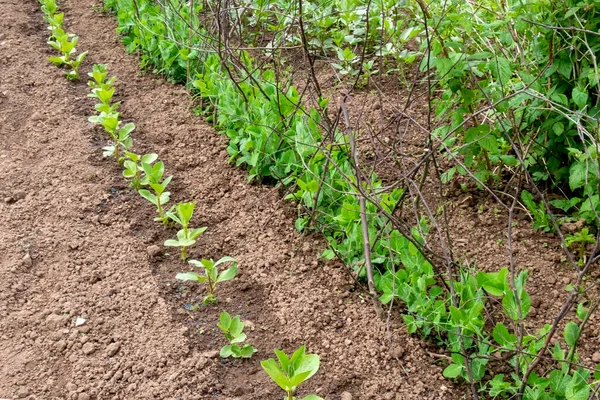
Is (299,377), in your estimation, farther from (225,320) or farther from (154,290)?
(154,290)

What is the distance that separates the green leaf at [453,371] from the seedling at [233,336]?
680mm

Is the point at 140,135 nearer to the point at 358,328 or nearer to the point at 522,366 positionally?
the point at 358,328

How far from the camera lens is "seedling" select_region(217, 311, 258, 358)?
7.83 feet

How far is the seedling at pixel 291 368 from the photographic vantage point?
79.0 inches

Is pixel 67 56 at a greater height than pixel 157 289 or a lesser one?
greater

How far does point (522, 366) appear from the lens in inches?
83.9

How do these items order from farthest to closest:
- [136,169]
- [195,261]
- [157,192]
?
[136,169] → [157,192] → [195,261]

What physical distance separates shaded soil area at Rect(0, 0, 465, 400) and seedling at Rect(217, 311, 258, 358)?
37mm

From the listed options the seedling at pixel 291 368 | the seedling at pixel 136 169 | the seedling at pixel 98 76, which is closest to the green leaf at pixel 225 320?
the seedling at pixel 291 368

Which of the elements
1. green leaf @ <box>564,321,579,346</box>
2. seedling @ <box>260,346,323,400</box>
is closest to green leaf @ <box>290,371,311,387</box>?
seedling @ <box>260,346,323,400</box>

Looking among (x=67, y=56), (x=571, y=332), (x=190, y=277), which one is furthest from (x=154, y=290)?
(x=67, y=56)

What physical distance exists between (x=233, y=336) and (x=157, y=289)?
0.46 meters

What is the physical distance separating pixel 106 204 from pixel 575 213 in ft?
7.05

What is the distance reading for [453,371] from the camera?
7.14 ft
